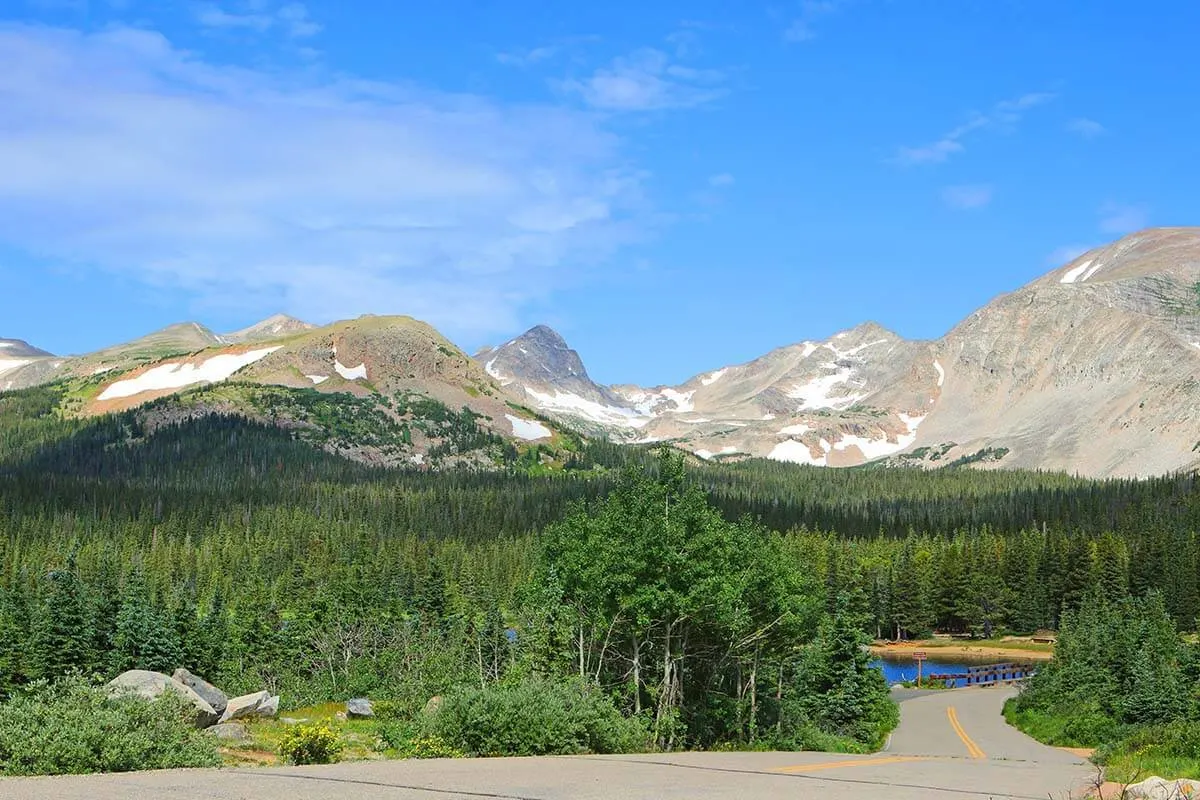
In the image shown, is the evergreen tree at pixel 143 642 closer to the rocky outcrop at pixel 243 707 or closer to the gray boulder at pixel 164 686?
the gray boulder at pixel 164 686

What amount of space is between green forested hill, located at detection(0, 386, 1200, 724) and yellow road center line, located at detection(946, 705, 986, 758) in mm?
10061

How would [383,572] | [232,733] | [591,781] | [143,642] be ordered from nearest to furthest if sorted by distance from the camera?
[591,781]
[232,733]
[143,642]
[383,572]

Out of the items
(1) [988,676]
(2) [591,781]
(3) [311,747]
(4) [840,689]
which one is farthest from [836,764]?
(1) [988,676]

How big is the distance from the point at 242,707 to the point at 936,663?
300ft

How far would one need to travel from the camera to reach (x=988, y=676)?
316 feet

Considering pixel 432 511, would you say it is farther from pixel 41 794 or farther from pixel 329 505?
pixel 41 794

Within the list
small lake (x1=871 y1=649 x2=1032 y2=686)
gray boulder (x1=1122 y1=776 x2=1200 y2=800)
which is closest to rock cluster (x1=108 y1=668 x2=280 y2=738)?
gray boulder (x1=1122 y1=776 x2=1200 y2=800)

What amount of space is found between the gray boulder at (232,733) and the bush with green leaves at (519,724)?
998 cm

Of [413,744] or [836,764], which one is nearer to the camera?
[836,764]

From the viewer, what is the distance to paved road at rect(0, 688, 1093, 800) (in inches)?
638

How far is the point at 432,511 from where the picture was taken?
602 ft

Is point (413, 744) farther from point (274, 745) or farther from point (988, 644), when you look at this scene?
point (988, 644)

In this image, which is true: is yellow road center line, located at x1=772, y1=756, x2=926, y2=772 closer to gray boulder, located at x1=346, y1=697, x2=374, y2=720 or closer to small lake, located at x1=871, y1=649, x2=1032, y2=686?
gray boulder, located at x1=346, y1=697, x2=374, y2=720

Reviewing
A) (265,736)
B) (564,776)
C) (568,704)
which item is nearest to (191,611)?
(265,736)
